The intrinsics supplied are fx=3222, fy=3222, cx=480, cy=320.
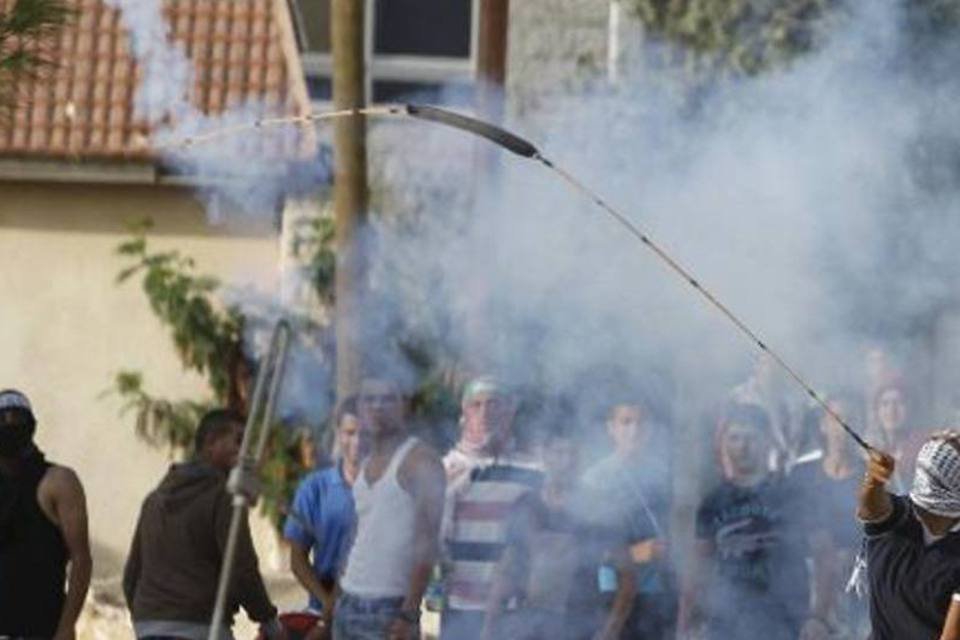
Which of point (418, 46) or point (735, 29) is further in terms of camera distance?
point (418, 46)

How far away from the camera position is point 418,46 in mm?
22766

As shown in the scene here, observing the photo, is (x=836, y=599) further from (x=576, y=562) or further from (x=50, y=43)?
(x=50, y=43)

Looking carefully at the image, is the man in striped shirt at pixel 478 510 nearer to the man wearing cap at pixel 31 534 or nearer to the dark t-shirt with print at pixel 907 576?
the man wearing cap at pixel 31 534

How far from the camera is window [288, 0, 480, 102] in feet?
73.4

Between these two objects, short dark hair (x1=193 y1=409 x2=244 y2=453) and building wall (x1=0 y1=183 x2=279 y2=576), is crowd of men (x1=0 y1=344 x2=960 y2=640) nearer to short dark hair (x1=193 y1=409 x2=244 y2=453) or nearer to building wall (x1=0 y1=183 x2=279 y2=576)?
short dark hair (x1=193 y1=409 x2=244 y2=453)

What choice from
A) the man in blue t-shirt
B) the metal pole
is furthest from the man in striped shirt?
the metal pole

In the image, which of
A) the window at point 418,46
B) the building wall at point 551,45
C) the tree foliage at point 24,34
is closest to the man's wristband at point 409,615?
the tree foliage at point 24,34

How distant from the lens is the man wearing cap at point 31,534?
11461 millimetres

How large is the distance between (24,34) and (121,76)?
9422 millimetres

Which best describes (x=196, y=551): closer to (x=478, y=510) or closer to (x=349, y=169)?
(x=478, y=510)

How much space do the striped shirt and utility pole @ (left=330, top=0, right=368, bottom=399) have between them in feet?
11.7

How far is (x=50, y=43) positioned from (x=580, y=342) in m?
2.84

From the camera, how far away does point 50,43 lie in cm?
1356

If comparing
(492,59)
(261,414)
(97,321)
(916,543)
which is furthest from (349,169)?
(261,414)
